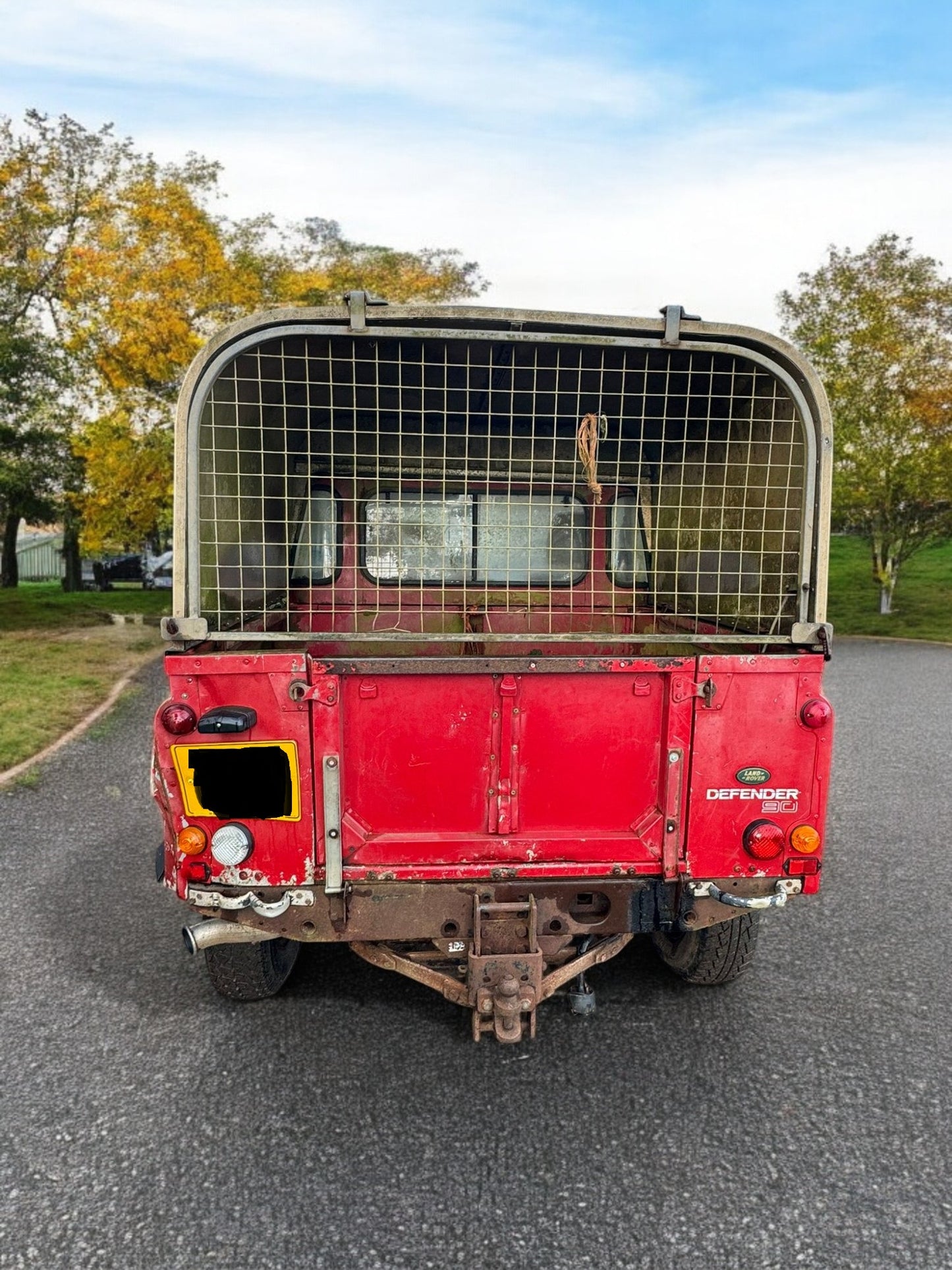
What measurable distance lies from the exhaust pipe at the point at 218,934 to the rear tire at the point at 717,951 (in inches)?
69.3

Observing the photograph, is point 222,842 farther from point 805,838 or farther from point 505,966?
point 805,838

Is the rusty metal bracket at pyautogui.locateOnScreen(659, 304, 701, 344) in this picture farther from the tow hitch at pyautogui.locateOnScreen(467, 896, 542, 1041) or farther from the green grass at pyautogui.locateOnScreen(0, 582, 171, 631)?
the green grass at pyautogui.locateOnScreen(0, 582, 171, 631)

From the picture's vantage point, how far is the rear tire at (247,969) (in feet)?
12.3

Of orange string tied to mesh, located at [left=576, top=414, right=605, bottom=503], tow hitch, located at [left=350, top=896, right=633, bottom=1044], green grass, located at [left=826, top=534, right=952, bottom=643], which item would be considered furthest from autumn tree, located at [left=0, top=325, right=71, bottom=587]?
green grass, located at [left=826, top=534, right=952, bottom=643]

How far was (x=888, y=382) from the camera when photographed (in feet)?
52.8

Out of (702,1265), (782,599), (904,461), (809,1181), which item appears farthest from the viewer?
(904,461)

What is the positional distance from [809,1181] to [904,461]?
615 inches

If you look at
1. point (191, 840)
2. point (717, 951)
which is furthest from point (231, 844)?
point (717, 951)

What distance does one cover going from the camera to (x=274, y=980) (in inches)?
151

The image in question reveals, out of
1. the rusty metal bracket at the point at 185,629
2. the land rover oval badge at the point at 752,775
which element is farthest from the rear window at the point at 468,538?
the land rover oval badge at the point at 752,775

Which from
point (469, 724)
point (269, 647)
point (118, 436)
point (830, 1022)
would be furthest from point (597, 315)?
point (118, 436)

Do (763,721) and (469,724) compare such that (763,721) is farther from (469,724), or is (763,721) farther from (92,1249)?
(92,1249)

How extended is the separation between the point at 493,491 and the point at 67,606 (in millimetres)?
15999

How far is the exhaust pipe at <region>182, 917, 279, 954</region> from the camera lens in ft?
10.5
